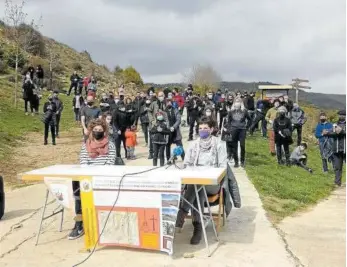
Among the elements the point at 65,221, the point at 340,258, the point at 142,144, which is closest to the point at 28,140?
the point at 142,144

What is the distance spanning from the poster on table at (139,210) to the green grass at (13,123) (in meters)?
9.25

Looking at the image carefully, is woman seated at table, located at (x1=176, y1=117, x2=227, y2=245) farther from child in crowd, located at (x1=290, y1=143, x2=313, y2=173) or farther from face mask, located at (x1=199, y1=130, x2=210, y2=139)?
child in crowd, located at (x1=290, y1=143, x2=313, y2=173)

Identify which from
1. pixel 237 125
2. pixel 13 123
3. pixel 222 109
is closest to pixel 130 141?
pixel 237 125

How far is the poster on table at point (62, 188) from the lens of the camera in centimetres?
600

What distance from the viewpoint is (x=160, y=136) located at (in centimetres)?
1241

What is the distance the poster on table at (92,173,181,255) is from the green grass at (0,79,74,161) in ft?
30.4

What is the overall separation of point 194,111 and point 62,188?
42.8 feet

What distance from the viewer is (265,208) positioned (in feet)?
→ 29.0

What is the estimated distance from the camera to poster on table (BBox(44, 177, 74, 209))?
6000 mm

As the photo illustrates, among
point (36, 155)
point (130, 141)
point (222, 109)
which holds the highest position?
point (222, 109)

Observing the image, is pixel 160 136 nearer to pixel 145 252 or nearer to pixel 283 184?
pixel 283 184

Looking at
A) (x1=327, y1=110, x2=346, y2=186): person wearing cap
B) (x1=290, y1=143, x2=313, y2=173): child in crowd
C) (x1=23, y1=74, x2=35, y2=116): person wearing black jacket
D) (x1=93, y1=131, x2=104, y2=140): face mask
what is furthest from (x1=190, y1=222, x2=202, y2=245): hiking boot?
(x1=23, y1=74, x2=35, y2=116): person wearing black jacket

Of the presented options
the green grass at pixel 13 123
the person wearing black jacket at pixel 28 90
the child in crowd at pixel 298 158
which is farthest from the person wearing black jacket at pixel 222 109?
the person wearing black jacket at pixel 28 90

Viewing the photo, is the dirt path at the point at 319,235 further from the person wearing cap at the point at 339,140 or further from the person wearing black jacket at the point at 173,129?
the person wearing black jacket at the point at 173,129
